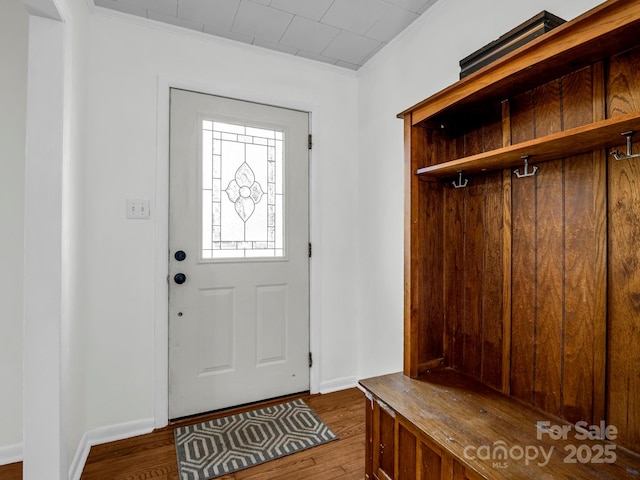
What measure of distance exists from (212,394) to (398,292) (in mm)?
1417

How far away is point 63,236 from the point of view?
1.45 metres

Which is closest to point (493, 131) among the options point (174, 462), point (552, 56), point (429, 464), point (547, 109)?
point (547, 109)

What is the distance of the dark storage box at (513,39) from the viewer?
3.74 feet

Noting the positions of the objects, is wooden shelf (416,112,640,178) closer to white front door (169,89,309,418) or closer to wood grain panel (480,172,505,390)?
wood grain panel (480,172,505,390)

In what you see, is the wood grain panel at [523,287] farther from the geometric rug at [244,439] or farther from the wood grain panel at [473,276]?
the geometric rug at [244,439]

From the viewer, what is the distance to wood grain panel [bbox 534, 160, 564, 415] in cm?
126

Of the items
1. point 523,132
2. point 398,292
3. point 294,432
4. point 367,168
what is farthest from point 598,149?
point 294,432

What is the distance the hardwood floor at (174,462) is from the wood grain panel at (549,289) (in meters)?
0.98

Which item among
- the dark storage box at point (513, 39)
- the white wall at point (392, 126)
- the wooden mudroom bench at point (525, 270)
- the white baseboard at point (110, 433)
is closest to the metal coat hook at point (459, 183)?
the wooden mudroom bench at point (525, 270)

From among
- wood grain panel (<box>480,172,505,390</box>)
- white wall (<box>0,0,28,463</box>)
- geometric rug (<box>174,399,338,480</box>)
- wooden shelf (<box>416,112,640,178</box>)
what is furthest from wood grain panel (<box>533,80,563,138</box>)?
white wall (<box>0,0,28,463</box>)

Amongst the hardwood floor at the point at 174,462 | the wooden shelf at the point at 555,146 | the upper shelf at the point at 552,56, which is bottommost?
the hardwood floor at the point at 174,462

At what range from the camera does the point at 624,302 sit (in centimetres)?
108

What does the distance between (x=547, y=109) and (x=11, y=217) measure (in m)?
2.60

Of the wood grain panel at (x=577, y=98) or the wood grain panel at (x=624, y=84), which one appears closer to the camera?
the wood grain panel at (x=624, y=84)
